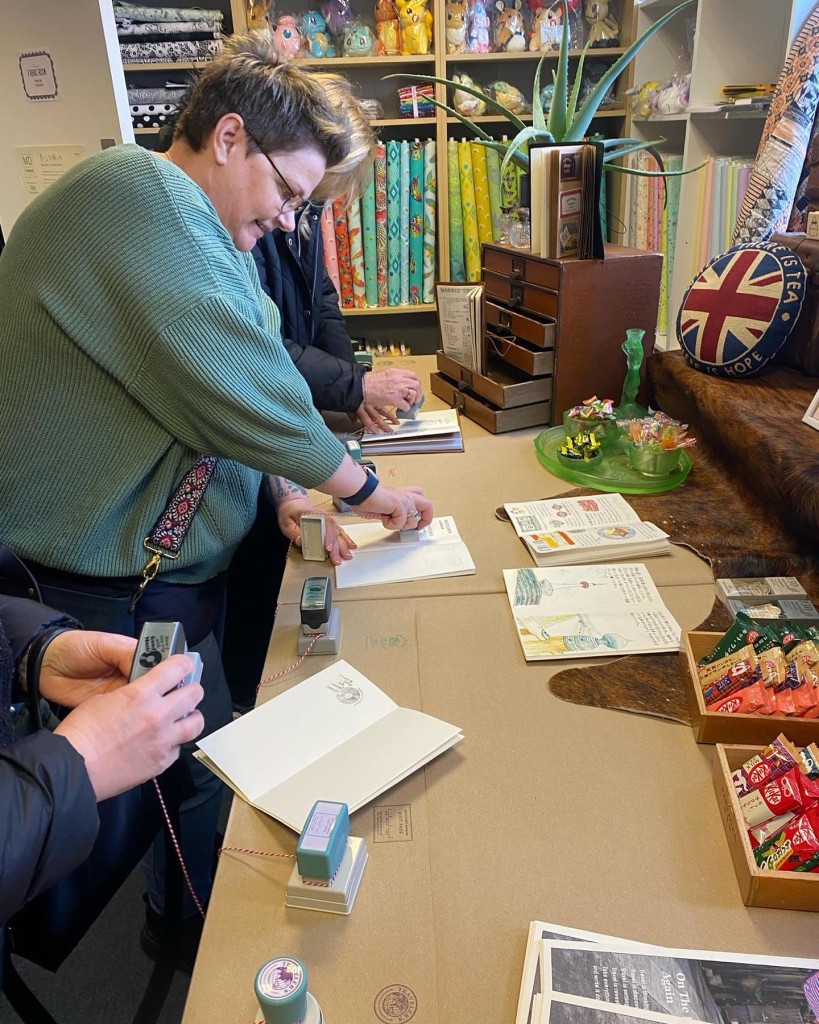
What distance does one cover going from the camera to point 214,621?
138cm

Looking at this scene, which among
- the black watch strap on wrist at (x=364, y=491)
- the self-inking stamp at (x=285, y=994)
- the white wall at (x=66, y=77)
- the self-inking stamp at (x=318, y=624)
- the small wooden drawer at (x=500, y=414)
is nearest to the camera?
the self-inking stamp at (x=285, y=994)

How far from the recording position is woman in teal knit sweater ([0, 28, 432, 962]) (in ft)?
3.38

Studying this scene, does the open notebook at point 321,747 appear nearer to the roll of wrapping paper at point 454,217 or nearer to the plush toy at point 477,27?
the roll of wrapping paper at point 454,217

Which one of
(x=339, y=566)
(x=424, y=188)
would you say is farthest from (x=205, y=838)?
(x=424, y=188)

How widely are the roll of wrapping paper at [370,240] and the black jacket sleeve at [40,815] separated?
264 centimetres

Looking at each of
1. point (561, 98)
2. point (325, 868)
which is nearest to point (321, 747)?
point (325, 868)

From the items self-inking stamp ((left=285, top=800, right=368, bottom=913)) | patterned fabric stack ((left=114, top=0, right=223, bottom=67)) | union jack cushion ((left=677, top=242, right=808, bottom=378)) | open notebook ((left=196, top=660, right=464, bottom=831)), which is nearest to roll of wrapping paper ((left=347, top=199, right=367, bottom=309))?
patterned fabric stack ((left=114, top=0, right=223, bottom=67))

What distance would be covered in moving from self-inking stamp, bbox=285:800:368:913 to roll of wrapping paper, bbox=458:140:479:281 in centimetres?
266

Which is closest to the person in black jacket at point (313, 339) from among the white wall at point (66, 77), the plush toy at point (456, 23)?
the white wall at point (66, 77)

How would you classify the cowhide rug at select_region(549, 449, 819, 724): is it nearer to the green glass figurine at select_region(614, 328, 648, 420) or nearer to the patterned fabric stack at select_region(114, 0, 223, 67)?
the green glass figurine at select_region(614, 328, 648, 420)

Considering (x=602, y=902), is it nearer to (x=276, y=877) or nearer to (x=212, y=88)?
(x=276, y=877)

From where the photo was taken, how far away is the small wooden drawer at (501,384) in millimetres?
1886

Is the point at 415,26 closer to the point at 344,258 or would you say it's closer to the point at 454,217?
the point at 454,217

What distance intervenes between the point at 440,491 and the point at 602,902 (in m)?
0.99
